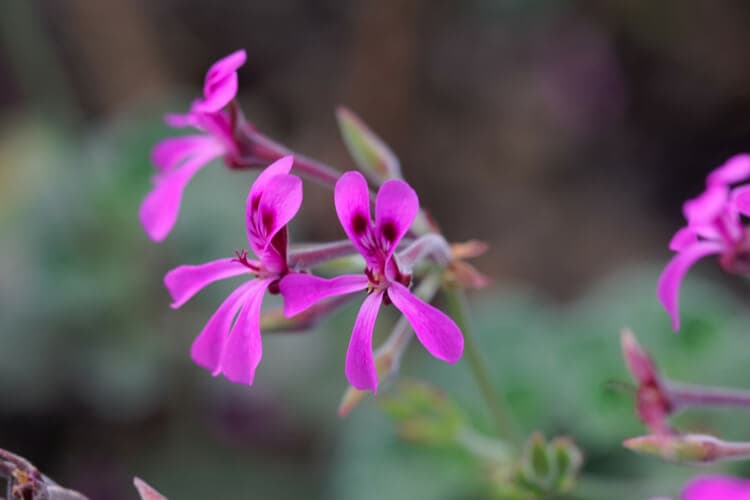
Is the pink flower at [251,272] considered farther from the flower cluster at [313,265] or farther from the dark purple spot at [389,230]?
the dark purple spot at [389,230]

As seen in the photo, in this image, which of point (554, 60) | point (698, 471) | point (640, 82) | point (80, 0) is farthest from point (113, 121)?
point (698, 471)

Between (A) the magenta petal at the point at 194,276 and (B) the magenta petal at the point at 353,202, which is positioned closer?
(B) the magenta petal at the point at 353,202

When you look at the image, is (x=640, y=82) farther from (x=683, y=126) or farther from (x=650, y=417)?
(x=650, y=417)

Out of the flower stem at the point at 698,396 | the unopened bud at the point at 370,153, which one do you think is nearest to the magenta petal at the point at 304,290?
the unopened bud at the point at 370,153

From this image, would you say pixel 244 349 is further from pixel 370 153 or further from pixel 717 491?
pixel 717 491

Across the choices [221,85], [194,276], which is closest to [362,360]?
[194,276]

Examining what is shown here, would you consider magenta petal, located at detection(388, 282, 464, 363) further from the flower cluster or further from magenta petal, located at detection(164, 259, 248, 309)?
magenta petal, located at detection(164, 259, 248, 309)
